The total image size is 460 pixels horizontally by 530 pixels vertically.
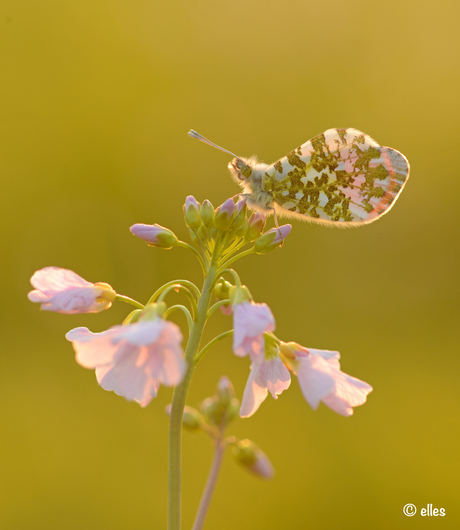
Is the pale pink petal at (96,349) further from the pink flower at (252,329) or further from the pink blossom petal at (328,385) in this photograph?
the pink blossom petal at (328,385)

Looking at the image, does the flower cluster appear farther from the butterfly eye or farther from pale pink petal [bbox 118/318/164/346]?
the butterfly eye

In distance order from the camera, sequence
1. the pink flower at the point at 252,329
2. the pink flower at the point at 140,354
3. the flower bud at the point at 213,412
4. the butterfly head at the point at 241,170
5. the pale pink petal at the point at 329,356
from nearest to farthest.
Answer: the pink flower at the point at 140,354 → the pink flower at the point at 252,329 → the pale pink petal at the point at 329,356 → the flower bud at the point at 213,412 → the butterfly head at the point at 241,170

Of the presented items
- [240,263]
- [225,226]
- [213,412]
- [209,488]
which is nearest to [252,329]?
[225,226]

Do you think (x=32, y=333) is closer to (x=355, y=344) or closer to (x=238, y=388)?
(x=238, y=388)

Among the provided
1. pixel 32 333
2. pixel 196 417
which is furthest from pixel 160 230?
pixel 32 333

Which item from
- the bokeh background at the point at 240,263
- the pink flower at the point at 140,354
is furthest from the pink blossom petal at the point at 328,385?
the bokeh background at the point at 240,263

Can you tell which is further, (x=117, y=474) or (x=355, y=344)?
(x=355, y=344)
